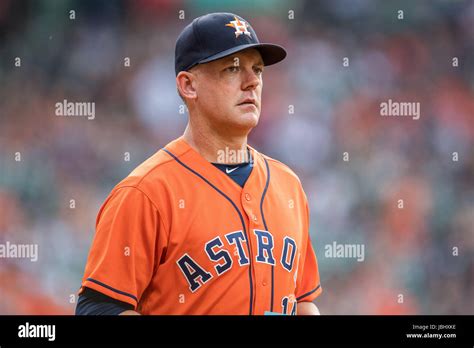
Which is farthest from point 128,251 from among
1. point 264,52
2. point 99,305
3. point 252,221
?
point 264,52

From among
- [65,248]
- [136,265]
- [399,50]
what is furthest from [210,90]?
[399,50]

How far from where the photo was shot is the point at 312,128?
4.96 m

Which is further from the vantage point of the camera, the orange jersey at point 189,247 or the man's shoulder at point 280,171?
the man's shoulder at point 280,171

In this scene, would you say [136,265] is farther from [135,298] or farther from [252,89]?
[252,89]

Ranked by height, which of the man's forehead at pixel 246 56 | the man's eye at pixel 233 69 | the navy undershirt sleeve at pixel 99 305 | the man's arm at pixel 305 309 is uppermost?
the man's forehead at pixel 246 56

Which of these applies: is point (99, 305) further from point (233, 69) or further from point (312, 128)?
point (312, 128)

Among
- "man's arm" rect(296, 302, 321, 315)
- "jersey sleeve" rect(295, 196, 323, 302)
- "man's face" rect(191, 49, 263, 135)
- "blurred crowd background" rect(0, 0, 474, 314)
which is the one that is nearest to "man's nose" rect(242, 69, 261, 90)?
"man's face" rect(191, 49, 263, 135)

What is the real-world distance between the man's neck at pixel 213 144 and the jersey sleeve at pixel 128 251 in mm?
288

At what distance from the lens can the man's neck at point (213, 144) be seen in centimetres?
198

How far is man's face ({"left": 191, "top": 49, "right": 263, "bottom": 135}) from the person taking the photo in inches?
75.9

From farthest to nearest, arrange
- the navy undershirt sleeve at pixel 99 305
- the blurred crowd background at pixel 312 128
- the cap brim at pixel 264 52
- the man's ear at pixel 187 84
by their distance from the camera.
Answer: the blurred crowd background at pixel 312 128 → the man's ear at pixel 187 84 → the cap brim at pixel 264 52 → the navy undershirt sleeve at pixel 99 305

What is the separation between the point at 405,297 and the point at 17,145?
9.98ft

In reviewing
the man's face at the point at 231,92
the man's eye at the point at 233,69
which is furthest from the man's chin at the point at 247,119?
the man's eye at the point at 233,69

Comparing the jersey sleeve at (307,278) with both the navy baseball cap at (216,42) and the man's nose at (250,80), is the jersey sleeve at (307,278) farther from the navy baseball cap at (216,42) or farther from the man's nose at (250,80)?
the navy baseball cap at (216,42)
